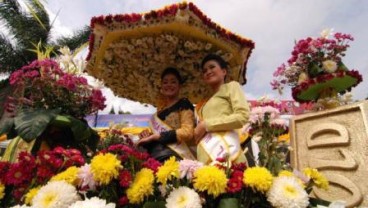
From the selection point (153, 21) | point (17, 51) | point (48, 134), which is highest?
point (17, 51)

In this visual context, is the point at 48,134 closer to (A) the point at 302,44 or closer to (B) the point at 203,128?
(B) the point at 203,128

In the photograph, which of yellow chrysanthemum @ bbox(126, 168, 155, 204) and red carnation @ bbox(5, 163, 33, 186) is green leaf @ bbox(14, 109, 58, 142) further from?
yellow chrysanthemum @ bbox(126, 168, 155, 204)

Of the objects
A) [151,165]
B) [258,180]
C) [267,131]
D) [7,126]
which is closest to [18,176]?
[7,126]

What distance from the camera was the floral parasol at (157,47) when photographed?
9.53 feet

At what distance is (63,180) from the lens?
6.43 ft

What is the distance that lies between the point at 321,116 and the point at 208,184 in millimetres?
2444

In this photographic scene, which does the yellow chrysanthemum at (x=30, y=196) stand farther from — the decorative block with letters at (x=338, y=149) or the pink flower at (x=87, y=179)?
the decorative block with letters at (x=338, y=149)

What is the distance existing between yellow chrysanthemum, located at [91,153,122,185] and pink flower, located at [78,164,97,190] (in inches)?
2.0

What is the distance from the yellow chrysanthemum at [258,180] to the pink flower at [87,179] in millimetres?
760

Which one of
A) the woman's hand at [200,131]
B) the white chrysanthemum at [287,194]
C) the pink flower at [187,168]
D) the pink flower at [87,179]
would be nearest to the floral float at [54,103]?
the pink flower at [87,179]

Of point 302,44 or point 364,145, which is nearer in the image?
point 364,145

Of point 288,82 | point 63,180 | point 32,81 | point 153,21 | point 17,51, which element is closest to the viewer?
point 63,180

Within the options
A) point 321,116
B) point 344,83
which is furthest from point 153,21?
point 344,83

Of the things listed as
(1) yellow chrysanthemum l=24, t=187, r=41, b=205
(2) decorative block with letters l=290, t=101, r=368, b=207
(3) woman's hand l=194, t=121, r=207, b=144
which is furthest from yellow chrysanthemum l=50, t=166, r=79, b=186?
(2) decorative block with letters l=290, t=101, r=368, b=207
